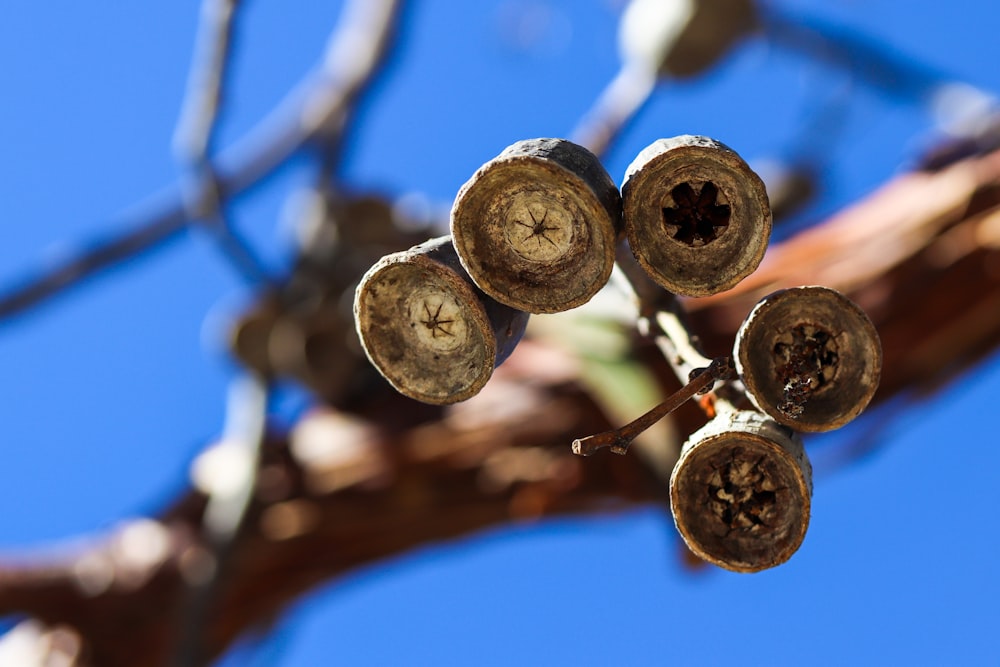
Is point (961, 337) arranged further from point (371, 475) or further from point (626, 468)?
point (371, 475)

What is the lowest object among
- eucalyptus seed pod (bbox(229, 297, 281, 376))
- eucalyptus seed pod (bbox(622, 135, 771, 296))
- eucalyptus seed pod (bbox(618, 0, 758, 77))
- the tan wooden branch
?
eucalyptus seed pod (bbox(622, 135, 771, 296))

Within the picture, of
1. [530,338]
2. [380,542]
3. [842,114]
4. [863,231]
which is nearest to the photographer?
[863,231]

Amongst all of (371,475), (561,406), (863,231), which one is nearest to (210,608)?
(371,475)

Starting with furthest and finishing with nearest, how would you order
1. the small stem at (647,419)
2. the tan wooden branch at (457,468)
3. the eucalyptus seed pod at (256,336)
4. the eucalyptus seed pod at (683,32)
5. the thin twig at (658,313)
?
1. the eucalyptus seed pod at (256,336)
2. the eucalyptus seed pod at (683,32)
3. the tan wooden branch at (457,468)
4. the thin twig at (658,313)
5. the small stem at (647,419)

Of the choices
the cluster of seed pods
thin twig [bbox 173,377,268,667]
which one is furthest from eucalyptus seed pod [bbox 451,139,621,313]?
thin twig [bbox 173,377,268,667]

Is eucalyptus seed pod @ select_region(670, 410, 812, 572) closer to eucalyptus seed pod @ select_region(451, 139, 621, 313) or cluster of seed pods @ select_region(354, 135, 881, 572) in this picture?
cluster of seed pods @ select_region(354, 135, 881, 572)

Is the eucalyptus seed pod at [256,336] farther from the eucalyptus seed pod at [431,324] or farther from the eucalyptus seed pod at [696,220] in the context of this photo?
the eucalyptus seed pod at [696,220]

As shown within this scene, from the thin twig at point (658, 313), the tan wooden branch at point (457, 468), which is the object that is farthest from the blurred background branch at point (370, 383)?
the thin twig at point (658, 313)
